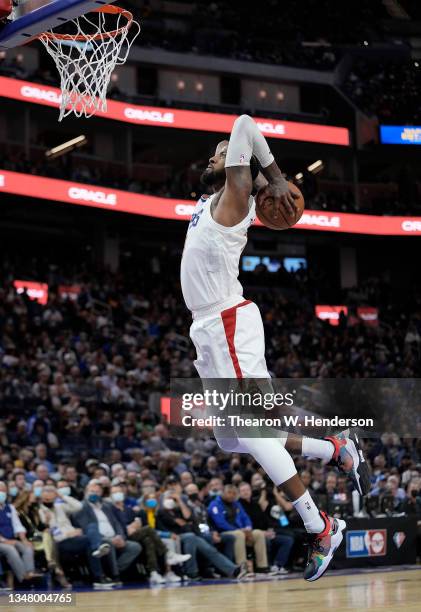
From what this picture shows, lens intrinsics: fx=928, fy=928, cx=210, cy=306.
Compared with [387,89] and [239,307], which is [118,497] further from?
[387,89]

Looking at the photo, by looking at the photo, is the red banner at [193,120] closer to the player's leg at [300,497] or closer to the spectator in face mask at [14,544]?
the spectator in face mask at [14,544]

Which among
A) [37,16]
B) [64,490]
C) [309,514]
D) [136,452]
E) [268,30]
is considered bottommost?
[64,490]

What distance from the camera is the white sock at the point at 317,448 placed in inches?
218

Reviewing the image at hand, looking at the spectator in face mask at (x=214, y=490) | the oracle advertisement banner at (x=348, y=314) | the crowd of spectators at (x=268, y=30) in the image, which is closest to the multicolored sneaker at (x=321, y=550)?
the spectator in face mask at (x=214, y=490)

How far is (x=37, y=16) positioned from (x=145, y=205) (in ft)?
60.5

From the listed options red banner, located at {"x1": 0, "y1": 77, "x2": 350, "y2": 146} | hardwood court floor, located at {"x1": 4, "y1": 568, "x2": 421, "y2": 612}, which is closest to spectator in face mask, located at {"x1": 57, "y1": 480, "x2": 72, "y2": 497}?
hardwood court floor, located at {"x1": 4, "y1": 568, "x2": 421, "y2": 612}

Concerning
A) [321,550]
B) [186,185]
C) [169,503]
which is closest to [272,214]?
[321,550]

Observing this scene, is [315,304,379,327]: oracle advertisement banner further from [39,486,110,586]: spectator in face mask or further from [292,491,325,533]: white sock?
[292,491,325,533]: white sock

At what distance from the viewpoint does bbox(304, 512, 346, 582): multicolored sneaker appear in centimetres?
534

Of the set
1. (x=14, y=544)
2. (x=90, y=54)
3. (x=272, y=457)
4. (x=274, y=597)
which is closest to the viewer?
(x=272, y=457)

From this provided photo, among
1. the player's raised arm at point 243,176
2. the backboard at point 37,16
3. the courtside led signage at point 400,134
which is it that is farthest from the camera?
the courtside led signage at point 400,134

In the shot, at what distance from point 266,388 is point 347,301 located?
74.9 ft

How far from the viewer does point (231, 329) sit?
5445mm

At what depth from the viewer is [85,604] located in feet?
26.6
